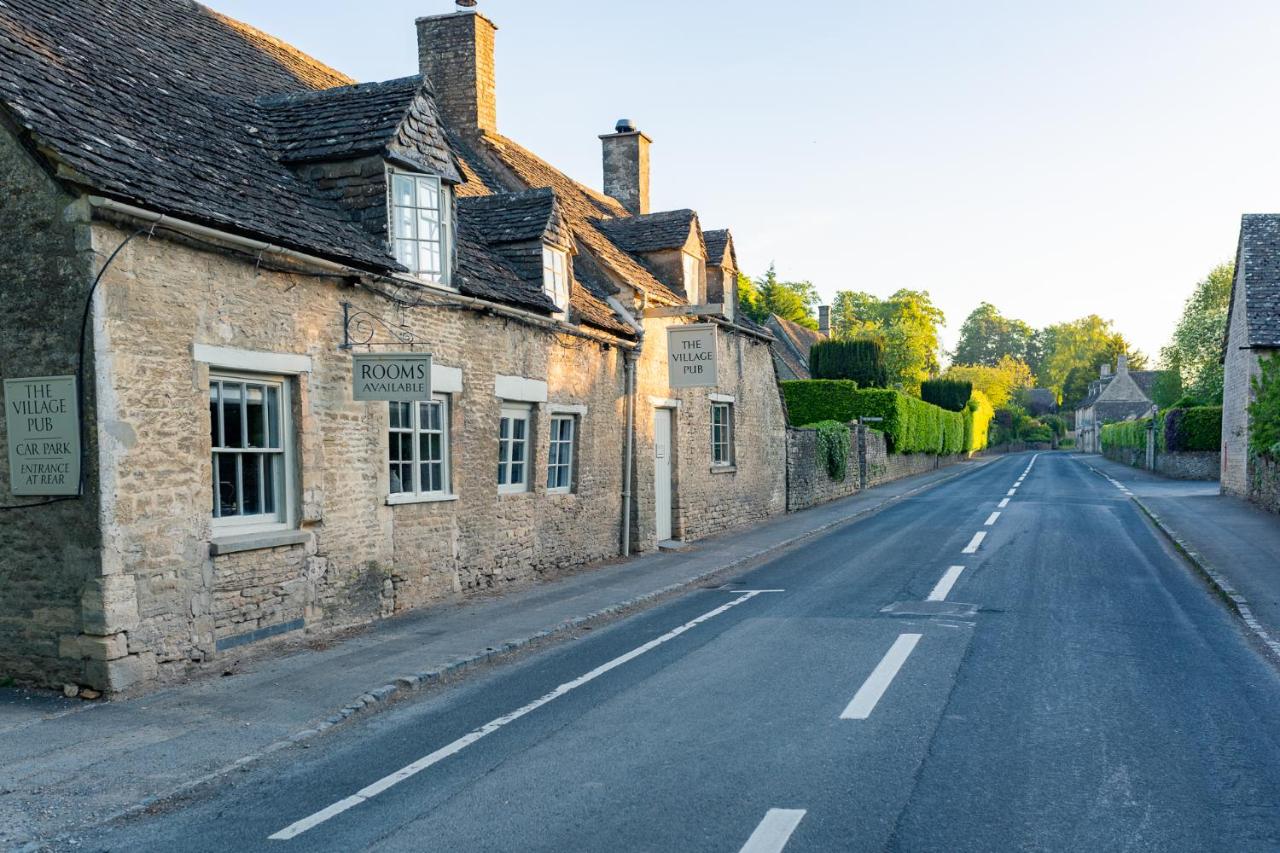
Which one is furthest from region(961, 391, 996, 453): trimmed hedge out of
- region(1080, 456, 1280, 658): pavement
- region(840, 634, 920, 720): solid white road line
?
region(840, 634, 920, 720): solid white road line

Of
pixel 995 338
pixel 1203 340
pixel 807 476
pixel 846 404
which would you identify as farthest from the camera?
pixel 995 338

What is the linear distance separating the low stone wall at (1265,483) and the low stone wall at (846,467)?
451 inches

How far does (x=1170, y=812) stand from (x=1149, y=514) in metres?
20.7

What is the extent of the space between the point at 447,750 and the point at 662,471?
1356cm

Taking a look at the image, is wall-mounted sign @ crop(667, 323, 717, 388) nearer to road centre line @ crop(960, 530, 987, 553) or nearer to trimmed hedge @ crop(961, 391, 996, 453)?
road centre line @ crop(960, 530, 987, 553)

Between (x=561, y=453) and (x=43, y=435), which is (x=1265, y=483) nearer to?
(x=561, y=453)

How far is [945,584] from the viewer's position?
13578 millimetres

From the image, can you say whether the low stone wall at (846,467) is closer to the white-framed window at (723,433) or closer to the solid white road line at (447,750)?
the white-framed window at (723,433)

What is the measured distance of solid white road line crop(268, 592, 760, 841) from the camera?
5.66 meters

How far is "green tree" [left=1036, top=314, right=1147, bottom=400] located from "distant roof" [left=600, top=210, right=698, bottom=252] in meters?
120

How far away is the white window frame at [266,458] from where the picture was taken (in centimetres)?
990

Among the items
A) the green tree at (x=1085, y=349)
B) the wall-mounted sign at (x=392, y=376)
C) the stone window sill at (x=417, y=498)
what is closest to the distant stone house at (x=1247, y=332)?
the stone window sill at (x=417, y=498)

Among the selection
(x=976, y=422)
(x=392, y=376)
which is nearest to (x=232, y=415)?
(x=392, y=376)

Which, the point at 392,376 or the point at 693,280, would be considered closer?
the point at 392,376
